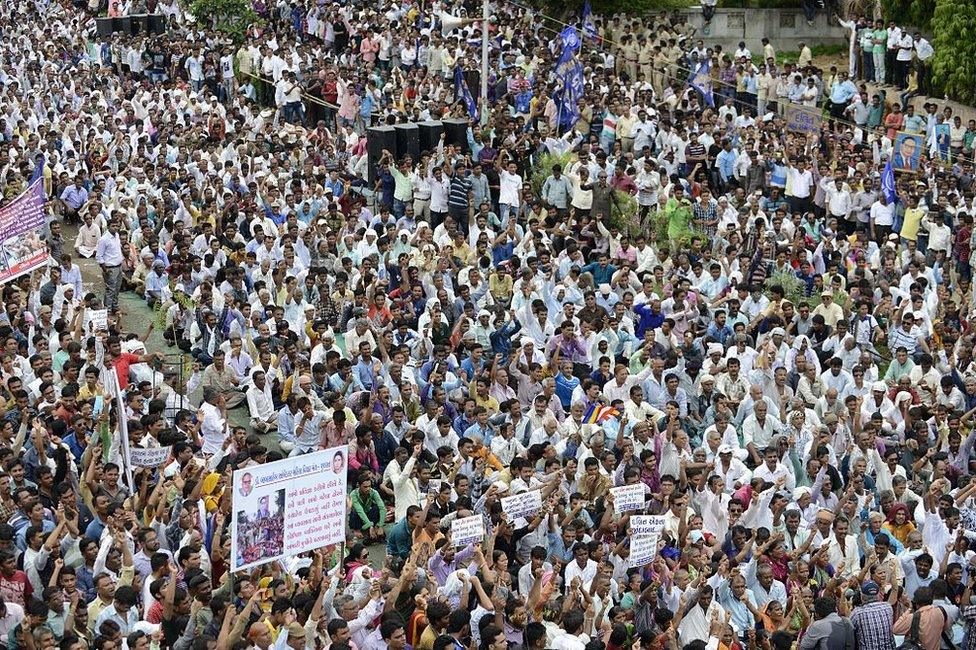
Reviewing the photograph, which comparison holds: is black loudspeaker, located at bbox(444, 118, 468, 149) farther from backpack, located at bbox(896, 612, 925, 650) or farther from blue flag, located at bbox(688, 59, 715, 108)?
backpack, located at bbox(896, 612, 925, 650)

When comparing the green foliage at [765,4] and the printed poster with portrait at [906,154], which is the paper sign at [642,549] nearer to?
the printed poster with portrait at [906,154]

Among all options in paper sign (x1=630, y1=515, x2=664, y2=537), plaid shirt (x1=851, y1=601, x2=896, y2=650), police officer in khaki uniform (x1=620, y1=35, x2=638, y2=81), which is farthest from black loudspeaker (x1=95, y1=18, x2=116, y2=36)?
plaid shirt (x1=851, y1=601, x2=896, y2=650)

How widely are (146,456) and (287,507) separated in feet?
7.82

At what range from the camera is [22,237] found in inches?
671

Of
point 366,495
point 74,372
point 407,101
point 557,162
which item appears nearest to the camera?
point 366,495

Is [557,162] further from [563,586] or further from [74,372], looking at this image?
[563,586]

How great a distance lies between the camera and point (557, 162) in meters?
23.5

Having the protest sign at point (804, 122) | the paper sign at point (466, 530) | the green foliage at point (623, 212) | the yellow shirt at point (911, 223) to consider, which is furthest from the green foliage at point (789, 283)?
the paper sign at point (466, 530)

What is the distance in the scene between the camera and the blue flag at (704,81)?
27.6 m

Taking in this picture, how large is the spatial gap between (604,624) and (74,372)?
235 inches

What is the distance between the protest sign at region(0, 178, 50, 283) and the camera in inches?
657

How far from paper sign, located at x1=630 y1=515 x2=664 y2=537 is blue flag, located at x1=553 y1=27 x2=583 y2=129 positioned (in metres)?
13.5

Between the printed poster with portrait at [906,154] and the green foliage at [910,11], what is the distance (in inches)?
193

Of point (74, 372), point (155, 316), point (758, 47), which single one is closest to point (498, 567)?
point (74, 372)
